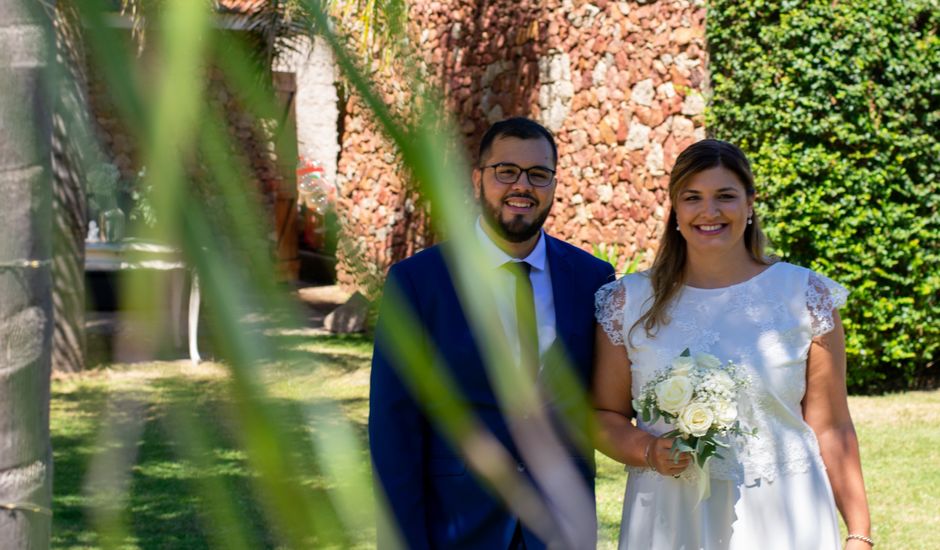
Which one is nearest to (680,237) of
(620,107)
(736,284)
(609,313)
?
(736,284)

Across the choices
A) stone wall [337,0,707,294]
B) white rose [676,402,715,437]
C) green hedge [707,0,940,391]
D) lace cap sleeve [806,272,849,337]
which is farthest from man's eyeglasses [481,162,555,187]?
green hedge [707,0,940,391]

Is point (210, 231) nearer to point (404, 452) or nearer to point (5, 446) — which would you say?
point (5, 446)

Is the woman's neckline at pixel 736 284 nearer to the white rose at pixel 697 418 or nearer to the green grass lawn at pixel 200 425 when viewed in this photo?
the white rose at pixel 697 418

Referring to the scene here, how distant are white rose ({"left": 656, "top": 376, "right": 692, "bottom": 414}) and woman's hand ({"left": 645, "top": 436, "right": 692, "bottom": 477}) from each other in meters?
0.12

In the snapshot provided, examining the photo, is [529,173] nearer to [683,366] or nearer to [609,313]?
[683,366]

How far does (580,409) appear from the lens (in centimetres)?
45

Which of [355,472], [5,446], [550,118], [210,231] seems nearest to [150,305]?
[210,231]

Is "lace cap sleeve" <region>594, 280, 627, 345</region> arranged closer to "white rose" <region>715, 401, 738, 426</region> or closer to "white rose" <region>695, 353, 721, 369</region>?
"white rose" <region>695, 353, 721, 369</region>

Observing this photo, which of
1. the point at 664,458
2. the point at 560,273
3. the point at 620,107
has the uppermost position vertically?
the point at 620,107

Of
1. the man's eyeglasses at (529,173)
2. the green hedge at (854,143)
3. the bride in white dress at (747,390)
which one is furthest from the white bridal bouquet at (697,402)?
the green hedge at (854,143)

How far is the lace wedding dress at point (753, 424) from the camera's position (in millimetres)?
2576

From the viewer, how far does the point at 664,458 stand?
8.09 ft

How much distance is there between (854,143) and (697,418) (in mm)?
5745

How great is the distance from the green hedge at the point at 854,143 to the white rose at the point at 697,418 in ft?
18.3
